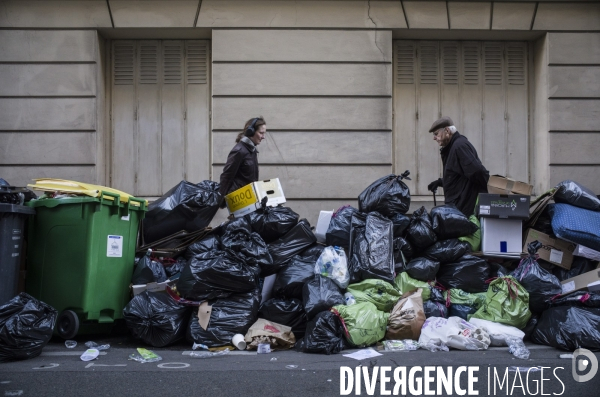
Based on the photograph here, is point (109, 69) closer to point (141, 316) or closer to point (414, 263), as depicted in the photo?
point (141, 316)

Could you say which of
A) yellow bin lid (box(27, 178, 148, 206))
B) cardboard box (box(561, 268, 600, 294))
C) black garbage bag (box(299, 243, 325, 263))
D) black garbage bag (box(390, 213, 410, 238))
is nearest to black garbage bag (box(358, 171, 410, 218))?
black garbage bag (box(390, 213, 410, 238))

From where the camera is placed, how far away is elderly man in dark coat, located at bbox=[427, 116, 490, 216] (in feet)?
20.3

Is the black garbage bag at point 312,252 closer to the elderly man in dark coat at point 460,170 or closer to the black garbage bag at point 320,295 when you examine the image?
the black garbage bag at point 320,295

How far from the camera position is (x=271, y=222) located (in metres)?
5.67

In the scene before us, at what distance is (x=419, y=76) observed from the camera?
8.42 m

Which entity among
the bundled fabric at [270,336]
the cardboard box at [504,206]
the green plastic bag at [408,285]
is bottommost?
the bundled fabric at [270,336]

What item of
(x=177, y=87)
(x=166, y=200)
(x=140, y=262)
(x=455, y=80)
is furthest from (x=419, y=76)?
(x=140, y=262)

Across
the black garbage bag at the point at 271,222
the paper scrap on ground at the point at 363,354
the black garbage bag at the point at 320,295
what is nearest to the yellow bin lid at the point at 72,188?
the black garbage bag at the point at 271,222

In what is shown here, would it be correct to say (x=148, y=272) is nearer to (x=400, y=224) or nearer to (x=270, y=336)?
(x=270, y=336)

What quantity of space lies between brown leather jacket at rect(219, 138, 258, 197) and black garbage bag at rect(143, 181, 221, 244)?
0.27 metres

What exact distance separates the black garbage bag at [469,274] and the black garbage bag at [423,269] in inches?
6.0

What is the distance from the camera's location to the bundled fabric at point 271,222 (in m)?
5.68

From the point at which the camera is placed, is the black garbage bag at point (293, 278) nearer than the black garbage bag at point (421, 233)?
Yes

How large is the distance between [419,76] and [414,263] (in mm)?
3676
